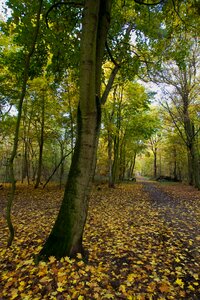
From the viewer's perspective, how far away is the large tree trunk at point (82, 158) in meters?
3.72

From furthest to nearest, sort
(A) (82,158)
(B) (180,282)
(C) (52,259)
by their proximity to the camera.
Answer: (A) (82,158) < (C) (52,259) < (B) (180,282)

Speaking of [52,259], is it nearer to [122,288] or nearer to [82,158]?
[122,288]

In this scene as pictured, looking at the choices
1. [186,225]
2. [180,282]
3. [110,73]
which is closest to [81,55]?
[180,282]

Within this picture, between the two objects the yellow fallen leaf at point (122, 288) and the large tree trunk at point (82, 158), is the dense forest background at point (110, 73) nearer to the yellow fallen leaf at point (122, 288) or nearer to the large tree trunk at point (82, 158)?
the large tree trunk at point (82, 158)

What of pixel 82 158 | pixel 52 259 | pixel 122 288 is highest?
pixel 82 158

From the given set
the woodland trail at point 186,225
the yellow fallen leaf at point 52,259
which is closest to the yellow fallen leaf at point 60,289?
the yellow fallen leaf at point 52,259

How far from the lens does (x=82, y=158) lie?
12.7 ft

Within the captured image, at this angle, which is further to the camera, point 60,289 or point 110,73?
point 110,73

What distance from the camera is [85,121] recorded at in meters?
3.84

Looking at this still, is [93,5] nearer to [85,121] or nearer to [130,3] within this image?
[85,121]

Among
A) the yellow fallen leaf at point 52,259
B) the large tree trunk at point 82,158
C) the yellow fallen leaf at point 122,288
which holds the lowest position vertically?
the yellow fallen leaf at point 122,288

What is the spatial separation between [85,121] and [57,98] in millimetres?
12963

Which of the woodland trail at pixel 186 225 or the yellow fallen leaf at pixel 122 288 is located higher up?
the woodland trail at pixel 186 225

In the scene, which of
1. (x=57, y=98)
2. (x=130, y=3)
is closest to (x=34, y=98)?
(x=57, y=98)
